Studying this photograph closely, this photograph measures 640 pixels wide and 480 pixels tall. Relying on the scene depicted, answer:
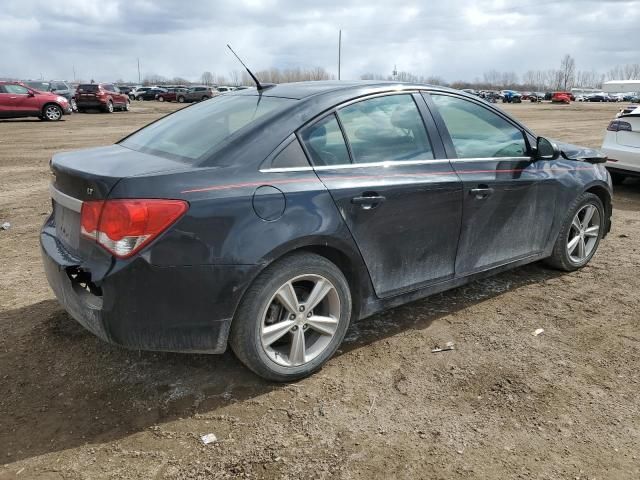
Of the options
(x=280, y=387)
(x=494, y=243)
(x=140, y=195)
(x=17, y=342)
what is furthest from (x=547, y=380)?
(x=17, y=342)

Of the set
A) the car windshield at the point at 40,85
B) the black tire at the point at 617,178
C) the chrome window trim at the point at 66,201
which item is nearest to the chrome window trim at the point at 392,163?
the chrome window trim at the point at 66,201

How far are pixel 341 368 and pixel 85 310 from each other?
58.7 inches

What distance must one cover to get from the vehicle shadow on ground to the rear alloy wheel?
21.1 metres

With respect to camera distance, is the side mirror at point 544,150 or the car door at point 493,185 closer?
the car door at point 493,185

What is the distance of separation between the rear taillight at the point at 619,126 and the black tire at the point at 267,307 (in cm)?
688

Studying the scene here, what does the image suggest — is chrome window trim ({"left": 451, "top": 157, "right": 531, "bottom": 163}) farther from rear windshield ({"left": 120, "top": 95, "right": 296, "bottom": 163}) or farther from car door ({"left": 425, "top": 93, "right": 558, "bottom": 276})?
rear windshield ({"left": 120, "top": 95, "right": 296, "bottom": 163})

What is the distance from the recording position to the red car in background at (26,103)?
2088 centimetres

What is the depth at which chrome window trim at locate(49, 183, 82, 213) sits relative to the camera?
9.11 feet

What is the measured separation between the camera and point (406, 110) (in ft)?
11.7

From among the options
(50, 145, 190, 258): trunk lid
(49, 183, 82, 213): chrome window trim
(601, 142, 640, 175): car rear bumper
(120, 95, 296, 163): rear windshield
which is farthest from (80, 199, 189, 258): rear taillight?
(601, 142, 640, 175): car rear bumper

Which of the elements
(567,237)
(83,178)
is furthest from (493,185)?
(83,178)

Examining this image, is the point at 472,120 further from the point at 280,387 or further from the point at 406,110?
the point at 280,387

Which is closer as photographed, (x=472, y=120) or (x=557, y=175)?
(x=472, y=120)

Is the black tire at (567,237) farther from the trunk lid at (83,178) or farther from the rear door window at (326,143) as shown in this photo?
the trunk lid at (83,178)
